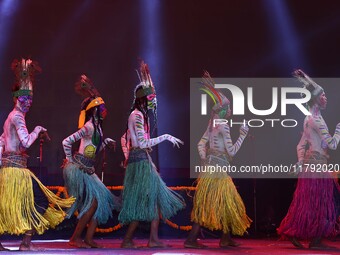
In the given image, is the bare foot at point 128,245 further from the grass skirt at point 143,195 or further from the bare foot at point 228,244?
the bare foot at point 228,244

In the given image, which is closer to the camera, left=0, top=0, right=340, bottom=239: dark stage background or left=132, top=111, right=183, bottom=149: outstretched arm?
left=132, top=111, right=183, bottom=149: outstretched arm

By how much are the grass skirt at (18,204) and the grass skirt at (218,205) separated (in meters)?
1.47

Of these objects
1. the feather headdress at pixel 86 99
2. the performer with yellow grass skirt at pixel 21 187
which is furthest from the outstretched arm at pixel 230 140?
the performer with yellow grass skirt at pixel 21 187

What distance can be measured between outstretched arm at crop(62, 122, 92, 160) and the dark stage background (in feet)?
7.02

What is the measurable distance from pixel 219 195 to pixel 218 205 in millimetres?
99

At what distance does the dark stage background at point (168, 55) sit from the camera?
30.3ft

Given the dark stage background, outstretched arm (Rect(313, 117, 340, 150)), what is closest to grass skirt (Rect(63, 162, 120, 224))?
the dark stage background

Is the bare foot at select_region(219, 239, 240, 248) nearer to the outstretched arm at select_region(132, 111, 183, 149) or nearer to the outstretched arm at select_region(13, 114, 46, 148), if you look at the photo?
the outstretched arm at select_region(132, 111, 183, 149)

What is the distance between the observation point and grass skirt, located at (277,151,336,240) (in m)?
6.69

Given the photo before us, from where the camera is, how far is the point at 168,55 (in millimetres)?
9609

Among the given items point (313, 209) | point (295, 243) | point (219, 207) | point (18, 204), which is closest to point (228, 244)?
point (219, 207)

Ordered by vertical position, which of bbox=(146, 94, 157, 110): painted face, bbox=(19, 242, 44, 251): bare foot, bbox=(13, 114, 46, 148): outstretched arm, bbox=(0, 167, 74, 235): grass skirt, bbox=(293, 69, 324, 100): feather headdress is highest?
bbox=(293, 69, 324, 100): feather headdress

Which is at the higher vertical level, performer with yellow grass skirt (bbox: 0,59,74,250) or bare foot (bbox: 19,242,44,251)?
performer with yellow grass skirt (bbox: 0,59,74,250)

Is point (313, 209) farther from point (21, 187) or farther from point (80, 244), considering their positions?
point (21, 187)
